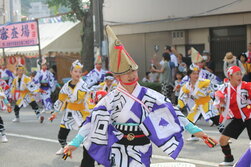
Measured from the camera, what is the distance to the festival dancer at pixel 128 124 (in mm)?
4602

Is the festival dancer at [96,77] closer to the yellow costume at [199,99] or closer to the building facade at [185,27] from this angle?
the building facade at [185,27]

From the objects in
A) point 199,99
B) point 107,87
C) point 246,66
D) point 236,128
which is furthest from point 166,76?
point 236,128

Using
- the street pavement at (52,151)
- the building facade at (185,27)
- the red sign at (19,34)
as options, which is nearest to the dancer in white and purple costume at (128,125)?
the street pavement at (52,151)

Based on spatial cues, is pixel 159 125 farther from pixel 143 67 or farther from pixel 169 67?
pixel 143 67

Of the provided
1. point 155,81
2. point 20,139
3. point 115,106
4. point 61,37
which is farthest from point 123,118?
point 61,37

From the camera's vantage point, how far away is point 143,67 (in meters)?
21.5

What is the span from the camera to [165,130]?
185 inches

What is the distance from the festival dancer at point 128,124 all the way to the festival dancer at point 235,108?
7.78 ft

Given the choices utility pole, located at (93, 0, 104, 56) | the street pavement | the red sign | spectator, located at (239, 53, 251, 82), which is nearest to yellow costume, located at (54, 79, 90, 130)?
the street pavement

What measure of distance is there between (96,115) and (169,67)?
9.41 metres

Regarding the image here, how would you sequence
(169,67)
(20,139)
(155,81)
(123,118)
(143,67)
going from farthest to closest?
1. (143,67)
2. (155,81)
3. (169,67)
4. (20,139)
5. (123,118)

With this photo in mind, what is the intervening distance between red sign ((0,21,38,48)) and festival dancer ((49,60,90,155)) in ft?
39.9

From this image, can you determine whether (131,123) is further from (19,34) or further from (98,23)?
(19,34)

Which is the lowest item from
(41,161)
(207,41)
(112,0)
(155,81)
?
(41,161)
